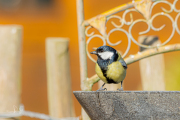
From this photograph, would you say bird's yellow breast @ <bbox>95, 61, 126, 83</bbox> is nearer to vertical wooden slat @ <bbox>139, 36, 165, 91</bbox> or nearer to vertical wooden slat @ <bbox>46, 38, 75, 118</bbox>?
vertical wooden slat @ <bbox>46, 38, 75, 118</bbox>

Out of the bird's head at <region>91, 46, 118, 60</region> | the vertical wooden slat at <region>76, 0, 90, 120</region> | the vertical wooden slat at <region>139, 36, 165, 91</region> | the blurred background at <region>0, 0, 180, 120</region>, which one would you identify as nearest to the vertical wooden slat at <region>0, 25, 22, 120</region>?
the vertical wooden slat at <region>76, 0, 90, 120</region>

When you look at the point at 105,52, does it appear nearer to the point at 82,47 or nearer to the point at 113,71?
the point at 113,71

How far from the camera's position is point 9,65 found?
7.34 ft

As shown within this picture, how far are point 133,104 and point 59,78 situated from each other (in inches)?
46.8

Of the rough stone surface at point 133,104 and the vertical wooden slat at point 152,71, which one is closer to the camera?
the rough stone surface at point 133,104

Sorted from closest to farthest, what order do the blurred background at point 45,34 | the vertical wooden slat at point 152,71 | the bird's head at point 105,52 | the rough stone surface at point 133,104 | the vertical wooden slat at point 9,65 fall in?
the rough stone surface at point 133,104 < the bird's head at point 105,52 < the vertical wooden slat at point 9,65 < the vertical wooden slat at point 152,71 < the blurred background at point 45,34

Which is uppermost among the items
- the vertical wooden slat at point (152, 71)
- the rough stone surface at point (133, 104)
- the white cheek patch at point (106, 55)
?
the white cheek patch at point (106, 55)

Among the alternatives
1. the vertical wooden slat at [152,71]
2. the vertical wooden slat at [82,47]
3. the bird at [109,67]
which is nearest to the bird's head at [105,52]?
the bird at [109,67]

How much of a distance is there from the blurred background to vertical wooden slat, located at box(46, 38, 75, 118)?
2.67m

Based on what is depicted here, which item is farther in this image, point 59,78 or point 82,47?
point 59,78

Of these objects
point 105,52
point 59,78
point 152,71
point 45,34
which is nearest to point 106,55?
point 105,52

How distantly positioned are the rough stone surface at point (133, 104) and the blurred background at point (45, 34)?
3.73 metres

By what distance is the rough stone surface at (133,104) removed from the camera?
4.53 feet

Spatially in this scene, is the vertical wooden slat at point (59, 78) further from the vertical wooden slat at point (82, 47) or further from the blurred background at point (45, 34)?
the blurred background at point (45, 34)
